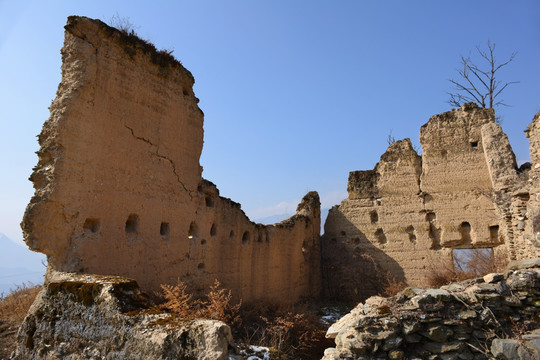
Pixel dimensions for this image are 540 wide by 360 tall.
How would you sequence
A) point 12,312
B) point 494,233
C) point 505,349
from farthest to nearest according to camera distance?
point 494,233, point 12,312, point 505,349

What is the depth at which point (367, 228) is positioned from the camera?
533 inches

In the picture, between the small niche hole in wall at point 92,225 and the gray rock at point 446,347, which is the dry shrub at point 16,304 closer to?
the small niche hole in wall at point 92,225

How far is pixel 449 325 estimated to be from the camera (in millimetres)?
5316

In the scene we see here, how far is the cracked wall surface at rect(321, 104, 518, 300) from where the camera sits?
11781 mm

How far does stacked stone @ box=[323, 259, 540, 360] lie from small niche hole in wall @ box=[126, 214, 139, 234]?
12.9 ft

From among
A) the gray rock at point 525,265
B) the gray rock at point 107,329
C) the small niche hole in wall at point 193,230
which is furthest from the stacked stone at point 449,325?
the small niche hole in wall at point 193,230

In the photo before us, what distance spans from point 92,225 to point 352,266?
9.70m

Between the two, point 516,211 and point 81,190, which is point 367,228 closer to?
point 516,211

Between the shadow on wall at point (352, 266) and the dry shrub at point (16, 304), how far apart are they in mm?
9309

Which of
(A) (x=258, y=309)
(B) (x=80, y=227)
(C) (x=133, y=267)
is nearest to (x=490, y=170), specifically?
(A) (x=258, y=309)

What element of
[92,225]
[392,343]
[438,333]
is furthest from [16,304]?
[438,333]

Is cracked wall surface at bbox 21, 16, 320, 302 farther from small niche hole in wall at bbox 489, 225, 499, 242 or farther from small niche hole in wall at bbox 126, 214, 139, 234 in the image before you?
small niche hole in wall at bbox 489, 225, 499, 242

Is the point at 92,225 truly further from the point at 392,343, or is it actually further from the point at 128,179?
the point at 392,343

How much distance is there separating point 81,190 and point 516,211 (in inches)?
379
